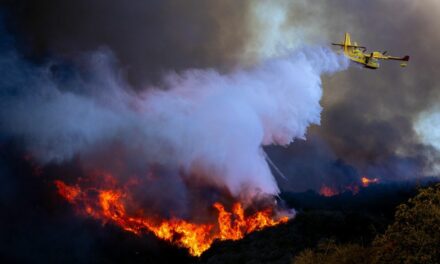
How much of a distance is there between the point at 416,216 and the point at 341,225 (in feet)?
500

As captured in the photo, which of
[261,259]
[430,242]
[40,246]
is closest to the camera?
[430,242]

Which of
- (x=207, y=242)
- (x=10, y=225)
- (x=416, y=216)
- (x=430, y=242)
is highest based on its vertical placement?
(x=10, y=225)

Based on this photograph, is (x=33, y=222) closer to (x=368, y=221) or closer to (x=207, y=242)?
(x=207, y=242)

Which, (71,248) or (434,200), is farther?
(71,248)

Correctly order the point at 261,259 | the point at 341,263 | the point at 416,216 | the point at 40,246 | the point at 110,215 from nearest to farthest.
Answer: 1. the point at 416,216
2. the point at 341,263
3. the point at 261,259
4. the point at 40,246
5. the point at 110,215

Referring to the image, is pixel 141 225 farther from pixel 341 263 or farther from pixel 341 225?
pixel 341 263

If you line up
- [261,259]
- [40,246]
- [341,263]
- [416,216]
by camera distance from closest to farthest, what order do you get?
[416,216] < [341,263] < [261,259] < [40,246]

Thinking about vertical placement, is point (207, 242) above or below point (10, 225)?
below

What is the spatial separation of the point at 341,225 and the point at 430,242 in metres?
155

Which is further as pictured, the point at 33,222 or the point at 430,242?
the point at 33,222

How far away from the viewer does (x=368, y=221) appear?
191 m

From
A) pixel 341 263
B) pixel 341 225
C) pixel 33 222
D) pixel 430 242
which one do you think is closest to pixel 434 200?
pixel 430 242

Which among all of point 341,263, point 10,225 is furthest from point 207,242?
point 341,263

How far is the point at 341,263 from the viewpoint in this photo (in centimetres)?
5428
